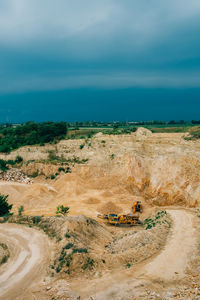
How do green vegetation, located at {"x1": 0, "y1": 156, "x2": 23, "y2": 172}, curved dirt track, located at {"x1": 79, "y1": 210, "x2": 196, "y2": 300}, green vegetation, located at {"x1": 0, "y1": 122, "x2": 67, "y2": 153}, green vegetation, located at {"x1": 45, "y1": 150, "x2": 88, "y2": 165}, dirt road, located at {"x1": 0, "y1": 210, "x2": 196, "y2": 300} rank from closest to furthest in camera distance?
curved dirt track, located at {"x1": 79, "y1": 210, "x2": 196, "y2": 300}
dirt road, located at {"x1": 0, "y1": 210, "x2": 196, "y2": 300}
green vegetation, located at {"x1": 0, "y1": 156, "x2": 23, "y2": 172}
green vegetation, located at {"x1": 45, "y1": 150, "x2": 88, "y2": 165}
green vegetation, located at {"x1": 0, "y1": 122, "x2": 67, "y2": 153}

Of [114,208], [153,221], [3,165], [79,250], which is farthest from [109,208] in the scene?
[3,165]

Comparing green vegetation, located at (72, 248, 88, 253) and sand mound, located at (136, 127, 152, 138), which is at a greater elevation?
sand mound, located at (136, 127, 152, 138)

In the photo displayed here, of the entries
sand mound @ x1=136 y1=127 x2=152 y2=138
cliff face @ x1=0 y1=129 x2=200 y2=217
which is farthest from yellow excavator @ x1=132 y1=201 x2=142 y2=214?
sand mound @ x1=136 y1=127 x2=152 y2=138

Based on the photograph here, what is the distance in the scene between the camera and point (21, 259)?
53.8 ft

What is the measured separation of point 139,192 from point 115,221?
509 inches

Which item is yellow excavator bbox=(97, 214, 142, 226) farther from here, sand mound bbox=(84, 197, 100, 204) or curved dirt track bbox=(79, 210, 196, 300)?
sand mound bbox=(84, 197, 100, 204)

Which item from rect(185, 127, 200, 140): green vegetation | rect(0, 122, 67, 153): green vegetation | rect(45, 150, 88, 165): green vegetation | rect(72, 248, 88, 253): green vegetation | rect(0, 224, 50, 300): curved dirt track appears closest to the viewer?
rect(0, 224, 50, 300): curved dirt track

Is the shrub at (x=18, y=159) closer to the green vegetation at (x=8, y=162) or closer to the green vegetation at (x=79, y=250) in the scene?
the green vegetation at (x=8, y=162)

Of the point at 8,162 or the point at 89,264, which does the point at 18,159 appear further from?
the point at 89,264

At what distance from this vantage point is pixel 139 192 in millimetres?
38781

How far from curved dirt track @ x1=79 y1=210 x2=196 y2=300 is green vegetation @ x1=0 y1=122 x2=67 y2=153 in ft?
135

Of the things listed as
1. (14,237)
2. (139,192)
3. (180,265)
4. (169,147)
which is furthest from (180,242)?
(169,147)

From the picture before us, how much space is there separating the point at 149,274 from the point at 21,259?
338 inches

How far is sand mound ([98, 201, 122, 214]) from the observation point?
31922 millimetres
